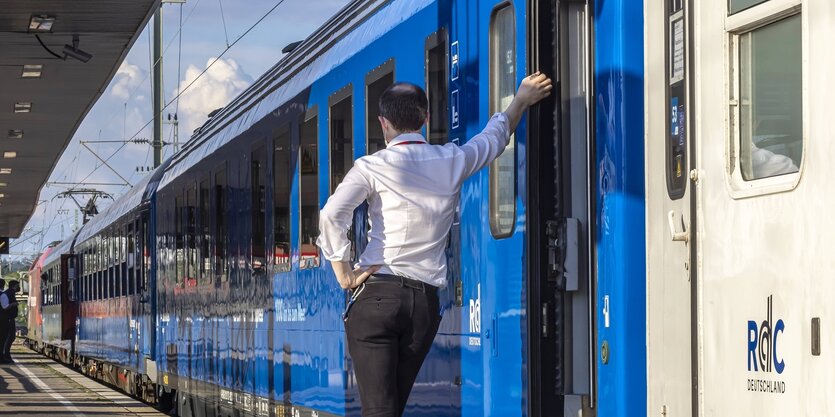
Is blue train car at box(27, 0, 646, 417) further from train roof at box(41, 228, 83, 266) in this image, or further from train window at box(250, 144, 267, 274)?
train roof at box(41, 228, 83, 266)

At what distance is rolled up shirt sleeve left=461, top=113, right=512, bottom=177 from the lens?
5730 millimetres

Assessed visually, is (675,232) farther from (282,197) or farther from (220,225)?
(220,225)

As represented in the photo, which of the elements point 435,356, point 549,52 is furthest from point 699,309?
point 435,356

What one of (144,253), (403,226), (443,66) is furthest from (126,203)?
(403,226)

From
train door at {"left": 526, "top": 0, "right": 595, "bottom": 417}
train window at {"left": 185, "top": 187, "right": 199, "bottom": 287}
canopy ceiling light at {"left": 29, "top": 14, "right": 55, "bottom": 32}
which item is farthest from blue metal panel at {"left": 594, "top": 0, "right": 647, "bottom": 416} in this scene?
canopy ceiling light at {"left": 29, "top": 14, "right": 55, "bottom": 32}

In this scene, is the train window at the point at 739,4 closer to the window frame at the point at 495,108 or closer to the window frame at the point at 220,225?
the window frame at the point at 495,108

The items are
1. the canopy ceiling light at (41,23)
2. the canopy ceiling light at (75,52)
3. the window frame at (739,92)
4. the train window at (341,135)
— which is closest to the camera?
the window frame at (739,92)

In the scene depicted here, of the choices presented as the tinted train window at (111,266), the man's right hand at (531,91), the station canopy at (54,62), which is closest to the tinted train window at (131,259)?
the station canopy at (54,62)

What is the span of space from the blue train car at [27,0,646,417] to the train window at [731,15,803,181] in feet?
2.86

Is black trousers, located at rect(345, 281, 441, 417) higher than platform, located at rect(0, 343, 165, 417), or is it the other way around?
black trousers, located at rect(345, 281, 441, 417)

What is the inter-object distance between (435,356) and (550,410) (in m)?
1.56

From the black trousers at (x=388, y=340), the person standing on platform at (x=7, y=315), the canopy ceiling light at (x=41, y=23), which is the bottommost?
the person standing on platform at (x=7, y=315)

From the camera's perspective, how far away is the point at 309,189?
378 inches

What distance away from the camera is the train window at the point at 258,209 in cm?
1116
